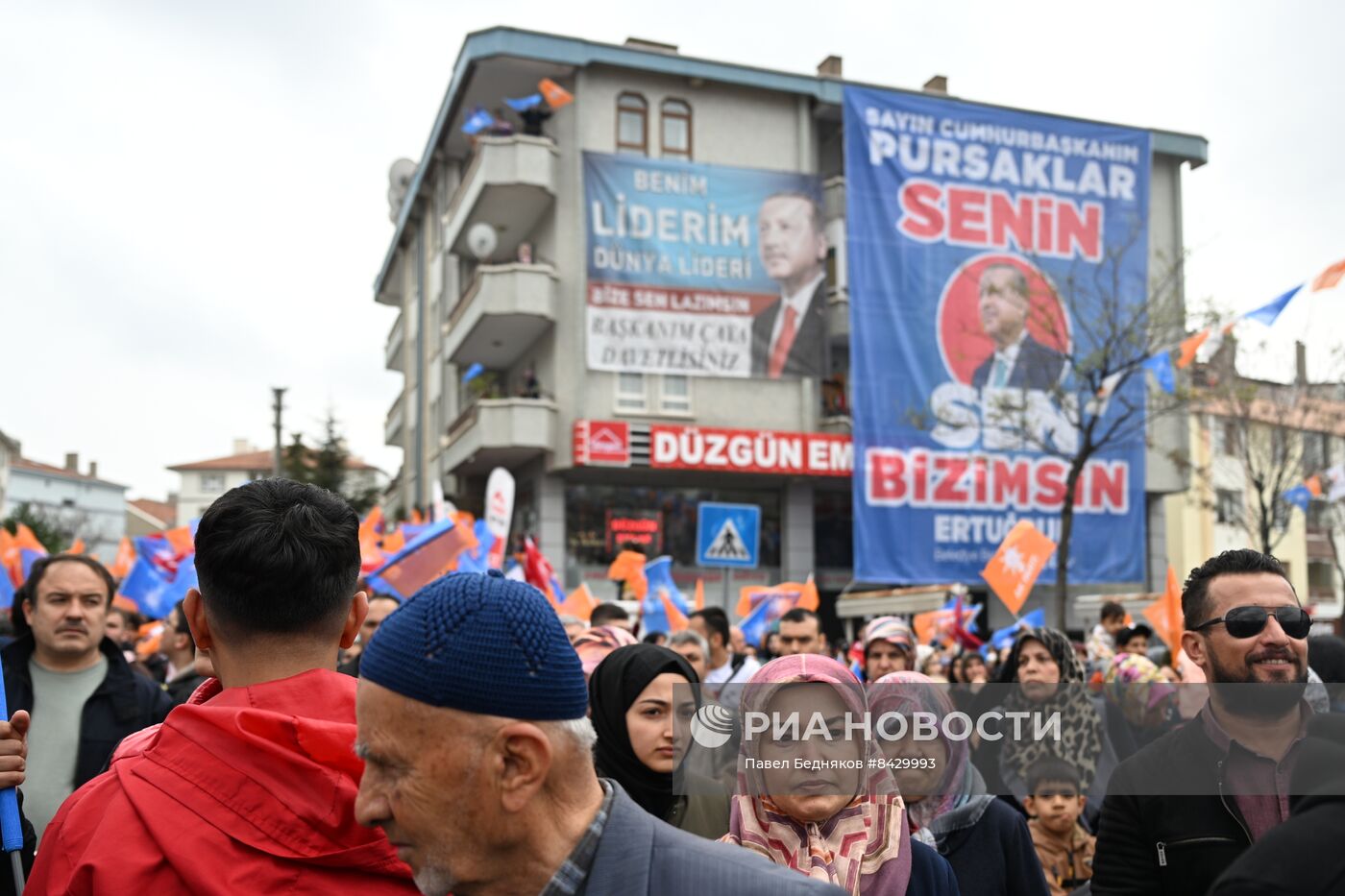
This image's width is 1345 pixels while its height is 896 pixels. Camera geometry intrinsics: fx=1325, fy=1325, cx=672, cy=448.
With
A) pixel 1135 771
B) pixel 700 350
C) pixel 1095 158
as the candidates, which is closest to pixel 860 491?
pixel 700 350

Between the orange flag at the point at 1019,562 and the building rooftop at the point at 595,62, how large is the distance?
1751 cm

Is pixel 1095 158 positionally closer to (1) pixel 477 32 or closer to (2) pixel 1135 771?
(1) pixel 477 32

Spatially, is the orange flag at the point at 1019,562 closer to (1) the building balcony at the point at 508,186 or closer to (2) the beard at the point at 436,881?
(2) the beard at the point at 436,881

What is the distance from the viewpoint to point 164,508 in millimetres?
123125

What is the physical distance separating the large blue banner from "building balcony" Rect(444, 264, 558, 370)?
21.0 feet

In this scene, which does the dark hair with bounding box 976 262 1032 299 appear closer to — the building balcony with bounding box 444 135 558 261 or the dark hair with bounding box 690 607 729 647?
the building balcony with bounding box 444 135 558 261

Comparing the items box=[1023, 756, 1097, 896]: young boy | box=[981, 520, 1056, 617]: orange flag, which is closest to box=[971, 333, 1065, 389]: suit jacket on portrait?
box=[981, 520, 1056, 617]: orange flag

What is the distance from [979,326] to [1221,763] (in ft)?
86.0

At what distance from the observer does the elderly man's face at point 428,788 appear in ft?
5.61

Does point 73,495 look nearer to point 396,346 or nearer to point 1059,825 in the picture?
point 396,346

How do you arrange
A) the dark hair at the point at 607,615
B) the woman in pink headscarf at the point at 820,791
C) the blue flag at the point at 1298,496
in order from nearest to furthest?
the woman in pink headscarf at the point at 820,791 < the dark hair at the point at 607,615 < the blue flag at the point at 1298,496

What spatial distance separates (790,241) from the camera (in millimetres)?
27516

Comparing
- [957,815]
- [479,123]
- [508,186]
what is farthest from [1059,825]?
[479,123]

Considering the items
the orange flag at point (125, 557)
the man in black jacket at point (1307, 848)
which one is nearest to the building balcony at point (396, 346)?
the orange flag at point (125, 557)
